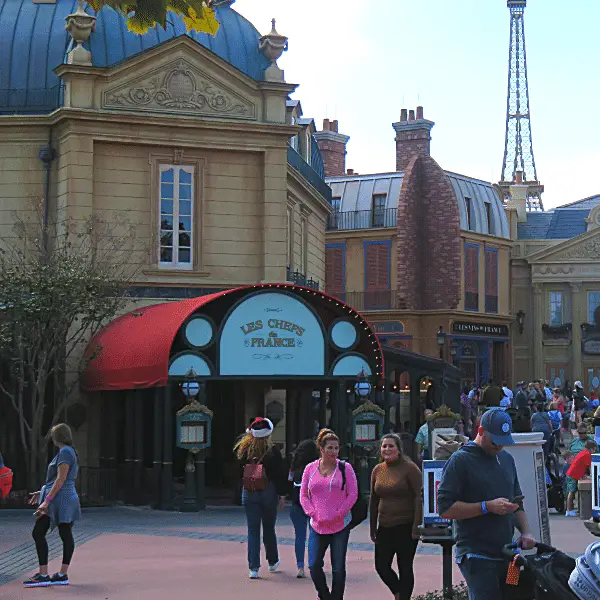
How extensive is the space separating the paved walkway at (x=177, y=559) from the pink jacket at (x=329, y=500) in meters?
1.13

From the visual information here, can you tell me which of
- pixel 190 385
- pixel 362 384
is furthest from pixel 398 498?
pixel 362 384

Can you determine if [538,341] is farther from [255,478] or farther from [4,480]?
[4,480]

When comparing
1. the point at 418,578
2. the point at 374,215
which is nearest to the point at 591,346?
the point at 374,215

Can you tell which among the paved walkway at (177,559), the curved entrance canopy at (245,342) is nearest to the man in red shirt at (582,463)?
the paved walkway at (177,559)

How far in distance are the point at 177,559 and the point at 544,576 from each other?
802cm

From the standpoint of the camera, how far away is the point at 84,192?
23562 millimetres

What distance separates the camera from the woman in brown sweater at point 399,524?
10195mm

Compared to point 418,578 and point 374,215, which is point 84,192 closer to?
point 418,578

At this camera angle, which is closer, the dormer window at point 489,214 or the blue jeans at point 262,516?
the blue jeans at point 262,516

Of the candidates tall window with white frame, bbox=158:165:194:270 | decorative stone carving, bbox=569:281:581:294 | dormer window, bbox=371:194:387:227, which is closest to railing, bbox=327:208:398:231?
dormer window, bbox=371:194:387:227

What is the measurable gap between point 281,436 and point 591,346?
2885 cm

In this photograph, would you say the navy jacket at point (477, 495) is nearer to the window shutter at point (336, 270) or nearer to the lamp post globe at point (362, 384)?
the lamp post globe at point (362, 384)

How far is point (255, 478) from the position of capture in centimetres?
1288

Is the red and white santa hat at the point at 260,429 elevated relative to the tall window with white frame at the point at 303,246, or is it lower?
lower
